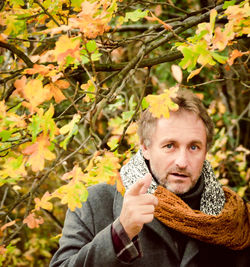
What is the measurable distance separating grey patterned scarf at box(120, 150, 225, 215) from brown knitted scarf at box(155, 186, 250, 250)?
6cm

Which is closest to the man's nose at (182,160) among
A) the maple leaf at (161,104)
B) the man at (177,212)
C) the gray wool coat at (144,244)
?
the man at (177,212)

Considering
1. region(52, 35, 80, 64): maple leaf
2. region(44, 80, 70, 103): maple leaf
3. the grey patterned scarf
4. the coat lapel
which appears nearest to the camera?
region(52, 35, 80, 64): maple leaf

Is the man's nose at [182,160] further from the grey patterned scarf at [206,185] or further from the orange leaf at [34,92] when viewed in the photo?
the orange leaf at [34,92]

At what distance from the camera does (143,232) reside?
1875 mm

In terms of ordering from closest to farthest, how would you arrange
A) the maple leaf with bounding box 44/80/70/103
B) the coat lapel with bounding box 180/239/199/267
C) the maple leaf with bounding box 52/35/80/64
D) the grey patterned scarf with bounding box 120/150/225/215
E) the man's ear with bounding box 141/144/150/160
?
1. the maple leaf with bounding box 52/35/80/64
2. the maple leaf with bounding box 44/80/70/103
3. the coat lapel with bounding box 180/239/199/267
4. the grey patterned scarf with bounding box 120/150/225/215
5. the man's ear with bounding box 141/144/150/160

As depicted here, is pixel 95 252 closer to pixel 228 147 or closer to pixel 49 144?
pixel 49 144

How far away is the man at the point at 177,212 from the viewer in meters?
1.82

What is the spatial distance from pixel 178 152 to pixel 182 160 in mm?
58

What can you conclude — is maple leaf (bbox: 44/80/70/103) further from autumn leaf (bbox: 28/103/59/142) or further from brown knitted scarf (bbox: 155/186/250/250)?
brown knitted scarf (bbox: 155/186/250/250)

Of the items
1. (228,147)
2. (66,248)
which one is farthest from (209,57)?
(228,147)

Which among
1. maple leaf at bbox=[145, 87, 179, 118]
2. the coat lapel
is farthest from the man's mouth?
maple leaf at bbox=[145, 87, 179, 118]

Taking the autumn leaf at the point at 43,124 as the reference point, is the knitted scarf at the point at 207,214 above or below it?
below

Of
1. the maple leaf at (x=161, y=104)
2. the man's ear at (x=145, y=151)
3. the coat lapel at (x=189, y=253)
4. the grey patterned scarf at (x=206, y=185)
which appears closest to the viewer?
the maple leaf at (x=161, y=104)

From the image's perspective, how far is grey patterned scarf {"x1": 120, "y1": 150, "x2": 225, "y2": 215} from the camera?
1941 millimetres
